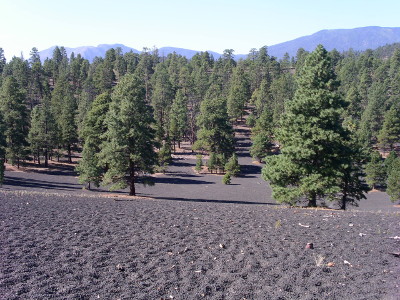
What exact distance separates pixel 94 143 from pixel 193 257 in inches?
1342

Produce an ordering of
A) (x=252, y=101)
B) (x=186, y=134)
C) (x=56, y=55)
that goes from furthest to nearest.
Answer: (x=56, y=55) → (x=252, y=101) → (x=186, y=134)

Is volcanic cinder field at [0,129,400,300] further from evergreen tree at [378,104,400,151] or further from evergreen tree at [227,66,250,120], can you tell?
evergreen tree at [227,66,250,120]

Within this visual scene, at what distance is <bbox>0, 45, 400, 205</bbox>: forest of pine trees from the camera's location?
19.3 metres

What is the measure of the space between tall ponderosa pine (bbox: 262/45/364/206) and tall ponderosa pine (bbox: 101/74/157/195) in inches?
466

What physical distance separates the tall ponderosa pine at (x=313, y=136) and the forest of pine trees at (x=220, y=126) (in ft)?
0.21

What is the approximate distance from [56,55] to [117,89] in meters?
153

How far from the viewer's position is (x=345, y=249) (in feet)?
30.3

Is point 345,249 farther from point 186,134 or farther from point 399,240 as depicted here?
point 186,134

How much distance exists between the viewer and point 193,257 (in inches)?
335

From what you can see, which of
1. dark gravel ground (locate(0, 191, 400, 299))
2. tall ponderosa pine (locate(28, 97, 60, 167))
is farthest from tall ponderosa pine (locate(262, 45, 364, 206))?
tall ponderosa pine (locate(28, 97, 60, 167))

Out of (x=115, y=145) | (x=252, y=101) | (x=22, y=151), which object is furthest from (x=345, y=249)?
(x=252, y=101)

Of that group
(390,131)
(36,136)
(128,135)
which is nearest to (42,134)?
(36,136)

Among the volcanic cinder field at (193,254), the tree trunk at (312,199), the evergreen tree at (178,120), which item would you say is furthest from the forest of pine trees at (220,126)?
the volcanic cinder field at (193,254)

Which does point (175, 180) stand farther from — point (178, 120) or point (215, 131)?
point (178, 120)
